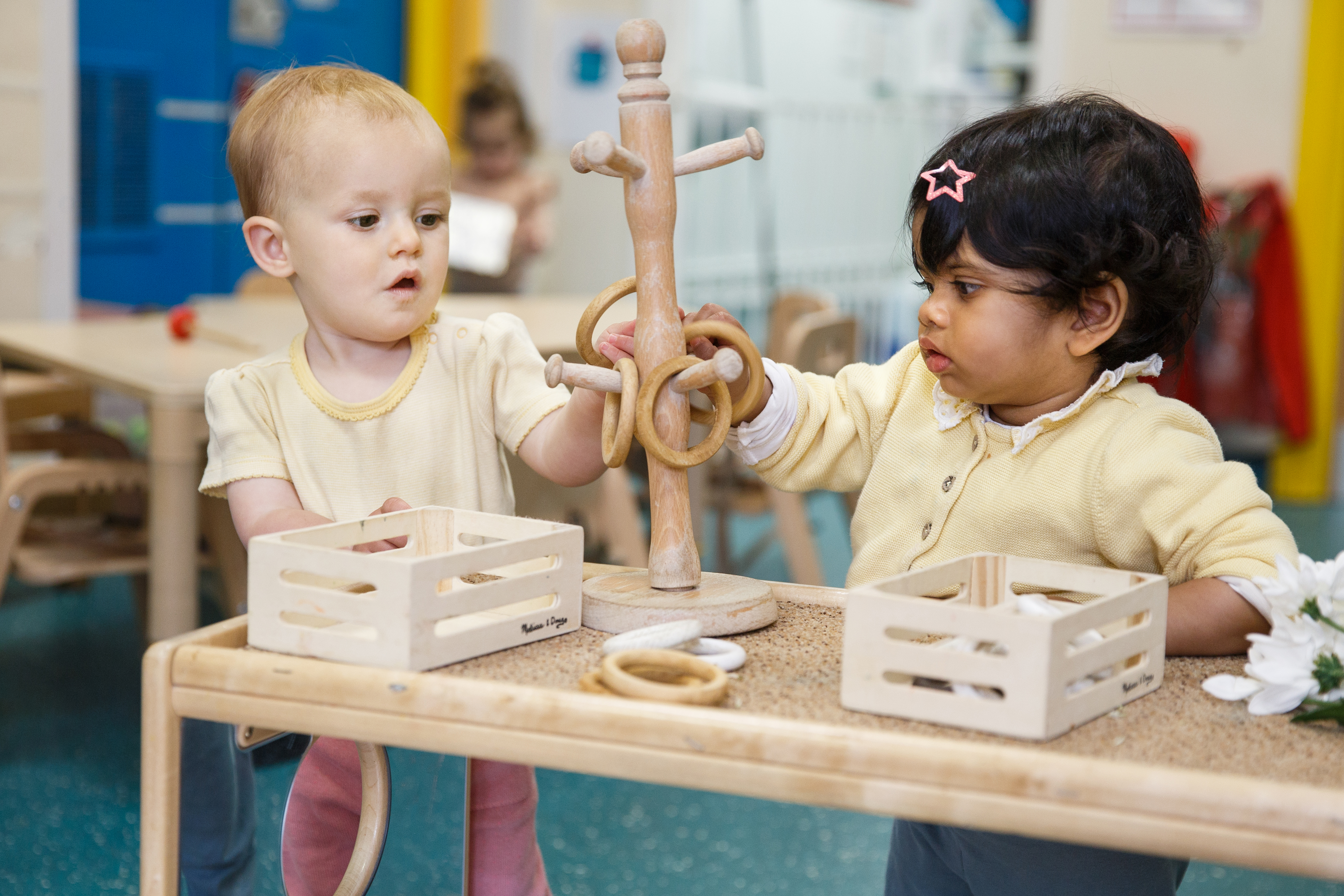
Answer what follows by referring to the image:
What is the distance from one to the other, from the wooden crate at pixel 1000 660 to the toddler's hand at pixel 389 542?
0.32m

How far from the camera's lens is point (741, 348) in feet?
2.69

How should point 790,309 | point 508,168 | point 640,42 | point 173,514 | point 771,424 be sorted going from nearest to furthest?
point 640,42
point 771,424
point 173,514
point 790,309
point 508,168

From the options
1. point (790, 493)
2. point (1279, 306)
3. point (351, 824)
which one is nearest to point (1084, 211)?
point (351, 824)

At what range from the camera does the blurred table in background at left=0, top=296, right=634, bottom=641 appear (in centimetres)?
176

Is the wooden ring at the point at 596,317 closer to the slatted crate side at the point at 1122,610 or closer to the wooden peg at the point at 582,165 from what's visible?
the wooden peg at the point at 582,165

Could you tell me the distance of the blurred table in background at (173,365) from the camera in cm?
176

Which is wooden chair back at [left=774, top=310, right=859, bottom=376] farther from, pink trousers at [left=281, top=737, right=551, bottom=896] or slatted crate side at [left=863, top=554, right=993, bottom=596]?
slatted crate side at [left=863, top=554, right=993, bottom=596]

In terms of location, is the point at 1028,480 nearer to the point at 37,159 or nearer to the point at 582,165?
the point at 582,165

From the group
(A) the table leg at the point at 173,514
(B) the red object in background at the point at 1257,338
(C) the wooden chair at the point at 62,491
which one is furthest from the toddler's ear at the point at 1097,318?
(B) the red object in background at the point at 1257,338

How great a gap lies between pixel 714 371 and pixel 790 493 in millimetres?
1477

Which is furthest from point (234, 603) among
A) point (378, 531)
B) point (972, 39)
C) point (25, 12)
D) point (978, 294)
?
point (972, 39)

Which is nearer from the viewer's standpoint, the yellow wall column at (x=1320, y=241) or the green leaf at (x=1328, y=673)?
A: the green leaf at (x=1328, y=673)

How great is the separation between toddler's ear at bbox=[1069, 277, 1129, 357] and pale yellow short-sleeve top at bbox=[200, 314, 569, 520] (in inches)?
14.6

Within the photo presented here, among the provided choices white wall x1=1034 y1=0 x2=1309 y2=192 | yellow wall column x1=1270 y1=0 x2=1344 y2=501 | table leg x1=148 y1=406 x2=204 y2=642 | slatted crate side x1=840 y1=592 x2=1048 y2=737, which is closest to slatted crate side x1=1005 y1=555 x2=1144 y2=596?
slatted crate side x1=840 y1=592 x2=1048 y2=737
